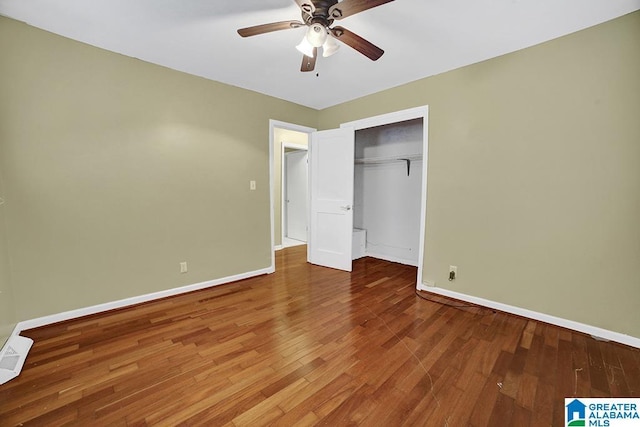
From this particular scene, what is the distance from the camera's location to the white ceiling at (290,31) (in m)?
1.83

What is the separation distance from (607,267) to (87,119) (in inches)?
177

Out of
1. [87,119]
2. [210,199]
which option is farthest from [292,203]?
[87,119]

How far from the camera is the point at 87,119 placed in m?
2.33

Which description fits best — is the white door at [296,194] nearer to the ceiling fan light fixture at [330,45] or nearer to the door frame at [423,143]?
the door frame at [423,143]

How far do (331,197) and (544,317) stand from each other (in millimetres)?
2649

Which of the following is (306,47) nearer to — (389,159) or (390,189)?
(389,159)

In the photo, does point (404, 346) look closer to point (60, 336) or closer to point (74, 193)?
point (60, 336)

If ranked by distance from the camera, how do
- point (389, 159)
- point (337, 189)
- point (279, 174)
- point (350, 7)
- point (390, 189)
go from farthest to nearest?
point (279, 174) → point (390, 189) → point (389, 159) → point (337, 189) → point (350, 7)

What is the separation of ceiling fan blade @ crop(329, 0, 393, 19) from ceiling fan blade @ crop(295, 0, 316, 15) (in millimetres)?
113

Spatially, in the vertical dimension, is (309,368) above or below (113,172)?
below

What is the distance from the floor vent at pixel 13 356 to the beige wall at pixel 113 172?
33 centimetres

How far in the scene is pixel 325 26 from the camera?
1741 millimetres

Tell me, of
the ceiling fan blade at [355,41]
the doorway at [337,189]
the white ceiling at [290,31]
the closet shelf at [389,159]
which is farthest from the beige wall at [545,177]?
the ceiling fan blade at [355,41]

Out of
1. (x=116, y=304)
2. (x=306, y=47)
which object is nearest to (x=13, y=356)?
(x=116, y=304)
